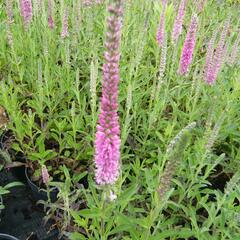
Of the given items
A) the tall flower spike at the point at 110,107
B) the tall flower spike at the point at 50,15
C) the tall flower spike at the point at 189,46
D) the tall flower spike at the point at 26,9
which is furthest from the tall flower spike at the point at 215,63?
the tall flower spike at the point at 26,9

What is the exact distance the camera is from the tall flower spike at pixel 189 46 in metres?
2.47

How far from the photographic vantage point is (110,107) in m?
1.23

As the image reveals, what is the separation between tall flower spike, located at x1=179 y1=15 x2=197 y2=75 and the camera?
2467mm

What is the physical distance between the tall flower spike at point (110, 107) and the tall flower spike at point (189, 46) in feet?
4.71

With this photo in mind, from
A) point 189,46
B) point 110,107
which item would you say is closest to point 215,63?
point 189,46

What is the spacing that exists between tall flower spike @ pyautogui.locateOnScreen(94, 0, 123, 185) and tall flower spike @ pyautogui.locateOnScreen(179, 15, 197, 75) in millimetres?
1434

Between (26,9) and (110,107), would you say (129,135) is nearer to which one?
(26,9)

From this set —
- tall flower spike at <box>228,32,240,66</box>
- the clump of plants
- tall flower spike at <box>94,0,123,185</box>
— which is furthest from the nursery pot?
tall flower spike at <box>228,32,240,66</box>

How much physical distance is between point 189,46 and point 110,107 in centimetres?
157

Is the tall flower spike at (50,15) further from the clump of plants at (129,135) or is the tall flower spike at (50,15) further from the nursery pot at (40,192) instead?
the nursery pot at (40,192)

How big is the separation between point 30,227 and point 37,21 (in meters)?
2.22

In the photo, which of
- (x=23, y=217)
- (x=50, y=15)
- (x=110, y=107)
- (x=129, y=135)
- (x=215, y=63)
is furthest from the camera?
(x=50, y=15)

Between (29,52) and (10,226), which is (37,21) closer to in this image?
(29,52)

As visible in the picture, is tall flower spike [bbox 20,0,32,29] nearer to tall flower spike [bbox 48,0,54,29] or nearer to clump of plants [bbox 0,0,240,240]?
clump of plants [bbox 0,0,240,240]
